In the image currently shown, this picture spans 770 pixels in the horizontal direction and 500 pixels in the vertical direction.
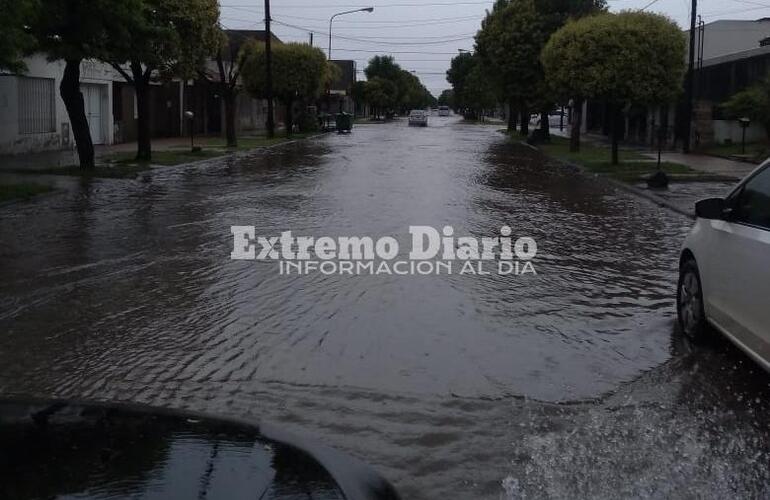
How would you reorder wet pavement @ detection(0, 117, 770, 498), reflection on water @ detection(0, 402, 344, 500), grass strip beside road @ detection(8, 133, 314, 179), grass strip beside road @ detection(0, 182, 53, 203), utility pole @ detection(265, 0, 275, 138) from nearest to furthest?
1. reflection on water @ detection(0, 402, 344, 500)
2. wet pavement @ detection(0, 117, 770, 498)
3. grass strip beside road @ detection(0, 182, 53, 203)
4. grass strip beside road @ detection(8, 133, 314, 179)
5. utility pole @ detection(265, 0, 275, 138)

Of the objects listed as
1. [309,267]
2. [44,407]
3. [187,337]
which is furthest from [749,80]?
[44,407]

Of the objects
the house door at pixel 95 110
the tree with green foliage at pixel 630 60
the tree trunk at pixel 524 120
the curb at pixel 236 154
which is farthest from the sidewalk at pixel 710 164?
the house door at pixel 95 110

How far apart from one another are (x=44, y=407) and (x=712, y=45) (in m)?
47.1

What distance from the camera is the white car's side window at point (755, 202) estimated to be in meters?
6.16

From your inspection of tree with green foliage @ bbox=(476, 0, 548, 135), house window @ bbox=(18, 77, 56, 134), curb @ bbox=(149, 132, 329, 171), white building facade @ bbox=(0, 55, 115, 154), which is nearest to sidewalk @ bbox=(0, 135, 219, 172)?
white building facade @ bbox=(0, 55, 115, 154)

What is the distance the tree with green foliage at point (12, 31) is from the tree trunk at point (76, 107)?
6253 millimetres

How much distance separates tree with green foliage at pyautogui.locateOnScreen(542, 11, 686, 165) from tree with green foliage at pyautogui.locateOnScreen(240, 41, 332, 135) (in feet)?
83.6

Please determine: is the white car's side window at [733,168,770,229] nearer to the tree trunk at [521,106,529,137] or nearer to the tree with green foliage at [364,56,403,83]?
the tree trunk at [521,106,529,137]

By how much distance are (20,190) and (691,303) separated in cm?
1343

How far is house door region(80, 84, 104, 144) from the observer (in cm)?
3369

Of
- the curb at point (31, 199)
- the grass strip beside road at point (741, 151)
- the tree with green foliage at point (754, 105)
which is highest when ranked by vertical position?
the tree with green foliage at point (754, 105)

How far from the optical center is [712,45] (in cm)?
4578

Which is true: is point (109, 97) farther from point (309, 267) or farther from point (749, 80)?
point (309, 267)

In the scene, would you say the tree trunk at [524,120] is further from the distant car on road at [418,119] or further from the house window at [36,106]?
the house window at [36,106]
